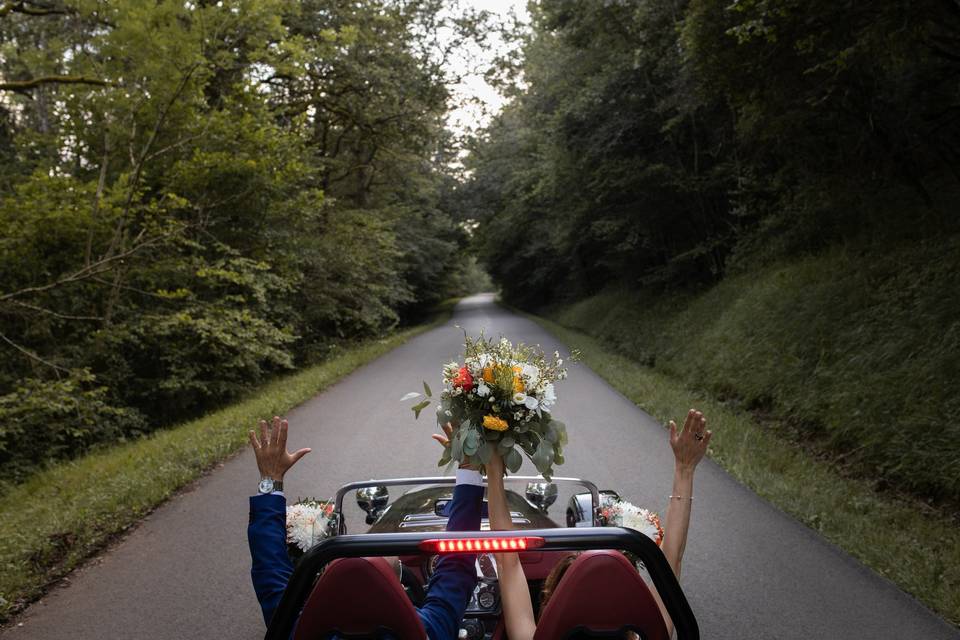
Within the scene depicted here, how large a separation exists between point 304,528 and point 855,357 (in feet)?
26.1

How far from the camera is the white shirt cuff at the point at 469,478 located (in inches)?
98.8

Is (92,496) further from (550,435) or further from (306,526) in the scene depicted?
(550,435)

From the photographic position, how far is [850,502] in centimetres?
617

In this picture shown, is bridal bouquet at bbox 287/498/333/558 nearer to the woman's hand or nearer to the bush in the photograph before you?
the woman's hand

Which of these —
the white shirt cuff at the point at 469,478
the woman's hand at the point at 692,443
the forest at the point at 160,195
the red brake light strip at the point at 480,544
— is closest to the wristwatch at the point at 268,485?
the white shirt cuff at the point at 469,478

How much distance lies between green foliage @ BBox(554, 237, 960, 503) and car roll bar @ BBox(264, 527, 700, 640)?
18.1ft

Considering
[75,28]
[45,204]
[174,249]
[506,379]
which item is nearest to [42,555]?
[506,379]

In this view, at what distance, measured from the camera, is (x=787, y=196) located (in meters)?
15.4

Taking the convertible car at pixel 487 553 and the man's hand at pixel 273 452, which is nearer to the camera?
the convertible car at pixel 487 553

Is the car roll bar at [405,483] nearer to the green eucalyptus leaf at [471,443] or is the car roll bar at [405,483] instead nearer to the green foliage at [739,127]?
the green eucalyptus leaf at [471,443]

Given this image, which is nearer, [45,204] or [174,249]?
[45,204]

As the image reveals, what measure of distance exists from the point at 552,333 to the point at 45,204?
20430 millimetres

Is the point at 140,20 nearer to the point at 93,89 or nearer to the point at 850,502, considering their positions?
the point at 93,89

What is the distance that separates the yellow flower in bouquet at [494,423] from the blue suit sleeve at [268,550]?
0.79 metres
